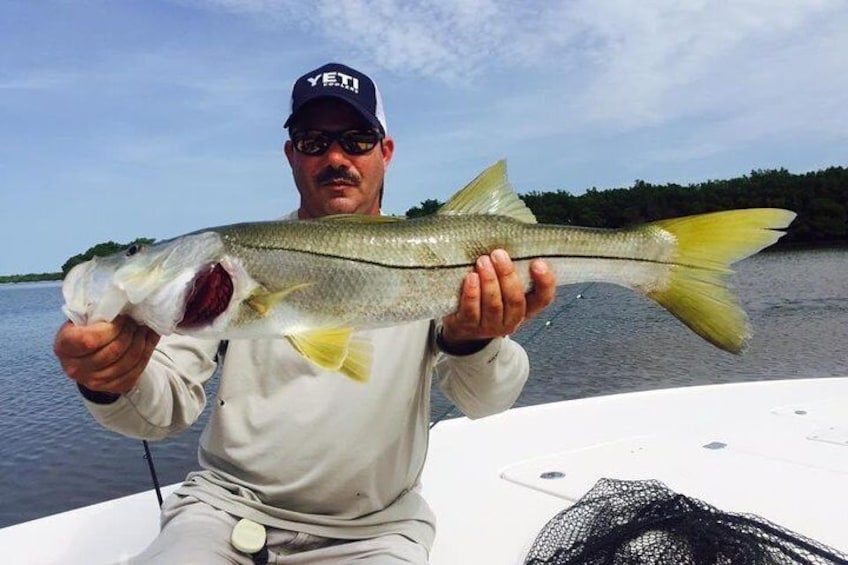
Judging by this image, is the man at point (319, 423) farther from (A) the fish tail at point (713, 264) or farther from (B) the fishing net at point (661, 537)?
(B) the fishing net at point (661, 537)

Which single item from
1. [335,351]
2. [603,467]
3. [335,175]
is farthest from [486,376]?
[603,467]

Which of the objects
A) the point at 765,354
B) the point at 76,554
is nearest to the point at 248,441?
the point at 76,554

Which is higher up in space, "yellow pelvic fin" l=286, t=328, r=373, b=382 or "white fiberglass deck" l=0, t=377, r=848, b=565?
"yellow pelvic fin" l=286, t=328, r=373, b=382

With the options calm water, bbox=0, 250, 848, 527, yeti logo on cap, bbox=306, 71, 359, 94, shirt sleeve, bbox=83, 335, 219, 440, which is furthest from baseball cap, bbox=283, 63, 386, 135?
calm water, bbox=0, 250, 848, 527

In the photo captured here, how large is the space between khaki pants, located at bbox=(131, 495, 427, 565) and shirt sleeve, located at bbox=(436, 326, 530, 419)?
0.75 meters

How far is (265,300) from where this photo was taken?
8.34 feet

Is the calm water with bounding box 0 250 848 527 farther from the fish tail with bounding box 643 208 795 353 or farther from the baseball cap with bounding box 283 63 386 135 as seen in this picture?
the fish tail with bounding box 643 208 795 353

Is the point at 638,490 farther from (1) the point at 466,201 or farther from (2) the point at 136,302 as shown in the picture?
(2) the point at 136,302

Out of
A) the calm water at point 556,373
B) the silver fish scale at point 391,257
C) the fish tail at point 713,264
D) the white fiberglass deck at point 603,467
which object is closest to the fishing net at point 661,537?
the white fiberglass deck at point 603,467

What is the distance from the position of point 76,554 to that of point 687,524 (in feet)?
10.6

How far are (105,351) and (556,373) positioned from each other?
49.7 feet

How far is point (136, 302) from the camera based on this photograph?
237 cm

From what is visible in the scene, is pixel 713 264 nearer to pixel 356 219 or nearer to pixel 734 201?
pixel 356 219

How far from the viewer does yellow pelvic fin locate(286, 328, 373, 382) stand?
2.53m
